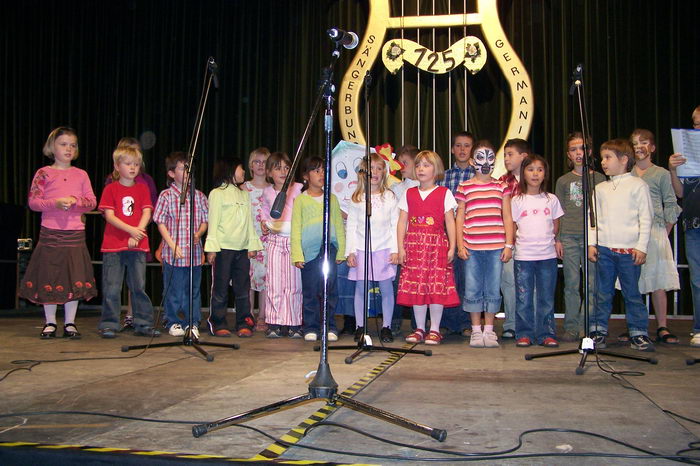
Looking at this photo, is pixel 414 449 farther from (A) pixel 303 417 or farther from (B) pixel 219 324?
(B) pixel 219 324

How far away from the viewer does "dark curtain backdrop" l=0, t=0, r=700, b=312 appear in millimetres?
6500

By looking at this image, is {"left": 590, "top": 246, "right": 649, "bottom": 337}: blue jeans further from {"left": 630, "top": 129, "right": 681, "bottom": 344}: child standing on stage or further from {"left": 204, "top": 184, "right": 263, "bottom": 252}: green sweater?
{"left": 204, "top": 184, "right": 263, "bottom": 252}: green sweater

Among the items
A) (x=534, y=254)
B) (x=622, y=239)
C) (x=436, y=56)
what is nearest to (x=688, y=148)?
(x=622, y=239)

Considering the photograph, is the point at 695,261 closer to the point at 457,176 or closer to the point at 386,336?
the point at 457,176

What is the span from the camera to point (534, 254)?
14.1 feet

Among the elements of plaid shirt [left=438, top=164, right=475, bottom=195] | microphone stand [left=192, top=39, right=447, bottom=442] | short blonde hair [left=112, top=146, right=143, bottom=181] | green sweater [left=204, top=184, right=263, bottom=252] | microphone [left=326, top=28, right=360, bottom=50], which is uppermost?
microphone [left=326, top=28, right=360, bottom=50]

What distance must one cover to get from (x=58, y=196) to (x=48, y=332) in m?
0.92

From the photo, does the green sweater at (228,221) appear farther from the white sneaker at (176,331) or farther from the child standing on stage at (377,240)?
the child standing on stage at (377,240)

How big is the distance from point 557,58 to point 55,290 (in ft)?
16.5

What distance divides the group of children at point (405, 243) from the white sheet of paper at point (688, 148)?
0.84 feet

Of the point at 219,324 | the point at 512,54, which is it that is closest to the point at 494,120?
the point at 512,54

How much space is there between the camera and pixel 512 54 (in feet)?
20.7

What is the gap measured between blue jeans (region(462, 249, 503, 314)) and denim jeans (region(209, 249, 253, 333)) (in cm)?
162

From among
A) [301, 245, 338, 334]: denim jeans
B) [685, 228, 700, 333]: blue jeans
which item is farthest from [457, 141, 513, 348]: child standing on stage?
[685, 228, 700, 333]: blue jeans
